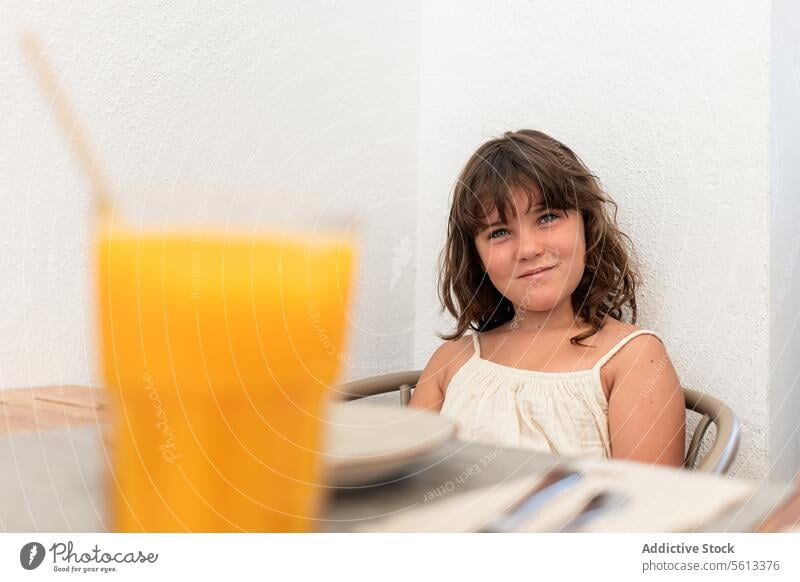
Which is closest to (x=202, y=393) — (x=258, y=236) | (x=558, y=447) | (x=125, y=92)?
(x=258, y=236)

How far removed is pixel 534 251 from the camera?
1.49ft

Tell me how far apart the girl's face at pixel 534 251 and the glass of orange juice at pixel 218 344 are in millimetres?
280

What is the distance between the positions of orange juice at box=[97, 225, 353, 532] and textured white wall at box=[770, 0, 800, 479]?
0.38 meters

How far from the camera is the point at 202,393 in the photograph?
0.58 feet

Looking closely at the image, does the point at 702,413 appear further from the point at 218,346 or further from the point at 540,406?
the point at 218,346

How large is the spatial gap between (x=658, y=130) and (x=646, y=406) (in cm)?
21

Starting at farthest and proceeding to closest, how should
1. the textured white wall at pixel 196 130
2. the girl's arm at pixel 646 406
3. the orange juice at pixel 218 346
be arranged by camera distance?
the girl's arm at pixel 646 406 → the textured white wall at pixel 196 130 → the orange juice at pixel 218 346

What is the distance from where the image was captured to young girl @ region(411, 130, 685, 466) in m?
0.45

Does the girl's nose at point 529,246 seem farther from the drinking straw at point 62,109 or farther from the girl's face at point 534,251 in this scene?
the drinking straw at point 62,109

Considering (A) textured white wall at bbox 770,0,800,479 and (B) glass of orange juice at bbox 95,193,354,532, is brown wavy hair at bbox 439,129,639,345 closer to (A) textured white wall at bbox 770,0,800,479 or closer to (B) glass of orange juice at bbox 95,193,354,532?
(A) textured white wall at bbox 770,0,800,479

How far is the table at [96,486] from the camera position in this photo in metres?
0.22

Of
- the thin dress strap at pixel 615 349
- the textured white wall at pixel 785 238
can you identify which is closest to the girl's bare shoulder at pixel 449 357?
the thin dress strap at pixel 615 349
